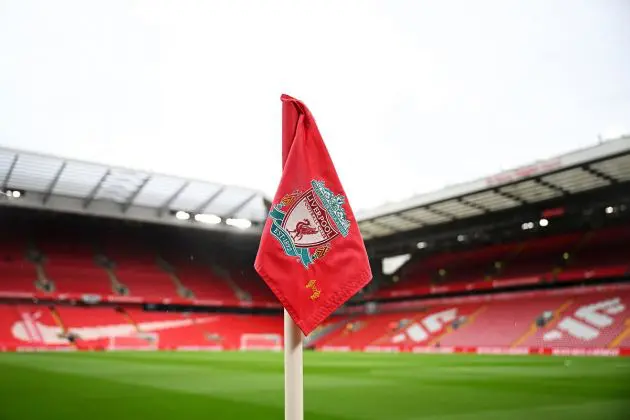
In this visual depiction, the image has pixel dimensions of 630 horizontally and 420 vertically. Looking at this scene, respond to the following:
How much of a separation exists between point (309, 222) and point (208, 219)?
3333cm

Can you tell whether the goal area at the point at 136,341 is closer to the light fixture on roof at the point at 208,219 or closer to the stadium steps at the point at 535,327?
the light fixture on roof at the point at 208,219

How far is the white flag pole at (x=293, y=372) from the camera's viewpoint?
2.80m

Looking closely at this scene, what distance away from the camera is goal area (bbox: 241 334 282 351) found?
128 feet

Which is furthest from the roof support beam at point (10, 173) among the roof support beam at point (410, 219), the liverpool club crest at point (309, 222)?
the liverpool club crest at point (309, 222)

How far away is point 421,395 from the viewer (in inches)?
342

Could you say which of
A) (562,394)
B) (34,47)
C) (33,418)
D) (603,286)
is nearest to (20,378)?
(33,418)

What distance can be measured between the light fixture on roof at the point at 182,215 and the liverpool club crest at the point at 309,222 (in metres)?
32.6

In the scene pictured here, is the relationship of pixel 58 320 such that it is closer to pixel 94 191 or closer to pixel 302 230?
pixel 94 191

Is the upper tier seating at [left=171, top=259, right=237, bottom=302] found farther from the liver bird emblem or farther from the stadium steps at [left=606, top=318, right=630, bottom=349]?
the liver bird emblem

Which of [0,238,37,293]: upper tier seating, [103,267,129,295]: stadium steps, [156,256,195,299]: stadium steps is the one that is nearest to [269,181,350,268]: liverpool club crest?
[0,238,37,293]: upper tier seating

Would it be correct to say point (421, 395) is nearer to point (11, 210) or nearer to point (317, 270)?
point (317, 270)

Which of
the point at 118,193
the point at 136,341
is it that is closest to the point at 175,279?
the point at 136,341

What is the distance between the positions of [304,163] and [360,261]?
1.97 feet

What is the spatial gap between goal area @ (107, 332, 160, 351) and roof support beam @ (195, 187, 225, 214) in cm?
864
